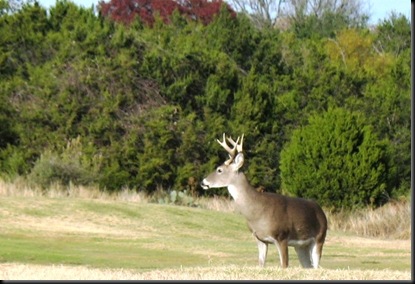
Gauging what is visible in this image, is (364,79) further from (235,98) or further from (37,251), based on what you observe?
(37,251)

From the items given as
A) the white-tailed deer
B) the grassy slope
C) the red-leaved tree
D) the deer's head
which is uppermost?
→ the red-leaved tree

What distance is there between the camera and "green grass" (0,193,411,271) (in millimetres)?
20391

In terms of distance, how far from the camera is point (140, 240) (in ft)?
84.0

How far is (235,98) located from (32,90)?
22.9 ft

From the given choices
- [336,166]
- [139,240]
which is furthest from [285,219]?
[336,166]

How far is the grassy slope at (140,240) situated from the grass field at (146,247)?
20mm

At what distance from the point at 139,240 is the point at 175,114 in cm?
1311

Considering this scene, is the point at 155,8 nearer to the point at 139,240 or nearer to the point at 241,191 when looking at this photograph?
the point at 139,240

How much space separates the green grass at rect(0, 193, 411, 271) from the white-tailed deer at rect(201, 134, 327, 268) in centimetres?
171

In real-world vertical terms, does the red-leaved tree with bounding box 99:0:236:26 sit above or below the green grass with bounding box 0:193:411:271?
above

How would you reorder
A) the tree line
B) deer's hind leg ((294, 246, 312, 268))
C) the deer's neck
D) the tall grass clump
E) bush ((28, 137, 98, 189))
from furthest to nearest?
the tree line, bush ((28, 137, 98, 189)), the tall grass clump, the deer's neck, deer's hind leg ((294, 246, 312, 268))

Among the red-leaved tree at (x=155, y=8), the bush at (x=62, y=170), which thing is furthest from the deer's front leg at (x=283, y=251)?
the red-leaved tree at (x=155, y=8)

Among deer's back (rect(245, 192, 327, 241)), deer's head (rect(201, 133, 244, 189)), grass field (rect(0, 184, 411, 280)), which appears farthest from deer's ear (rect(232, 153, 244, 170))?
grass field (rect(0, 184, 411, 280))

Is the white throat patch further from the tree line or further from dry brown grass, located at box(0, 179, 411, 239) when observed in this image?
the tree line
